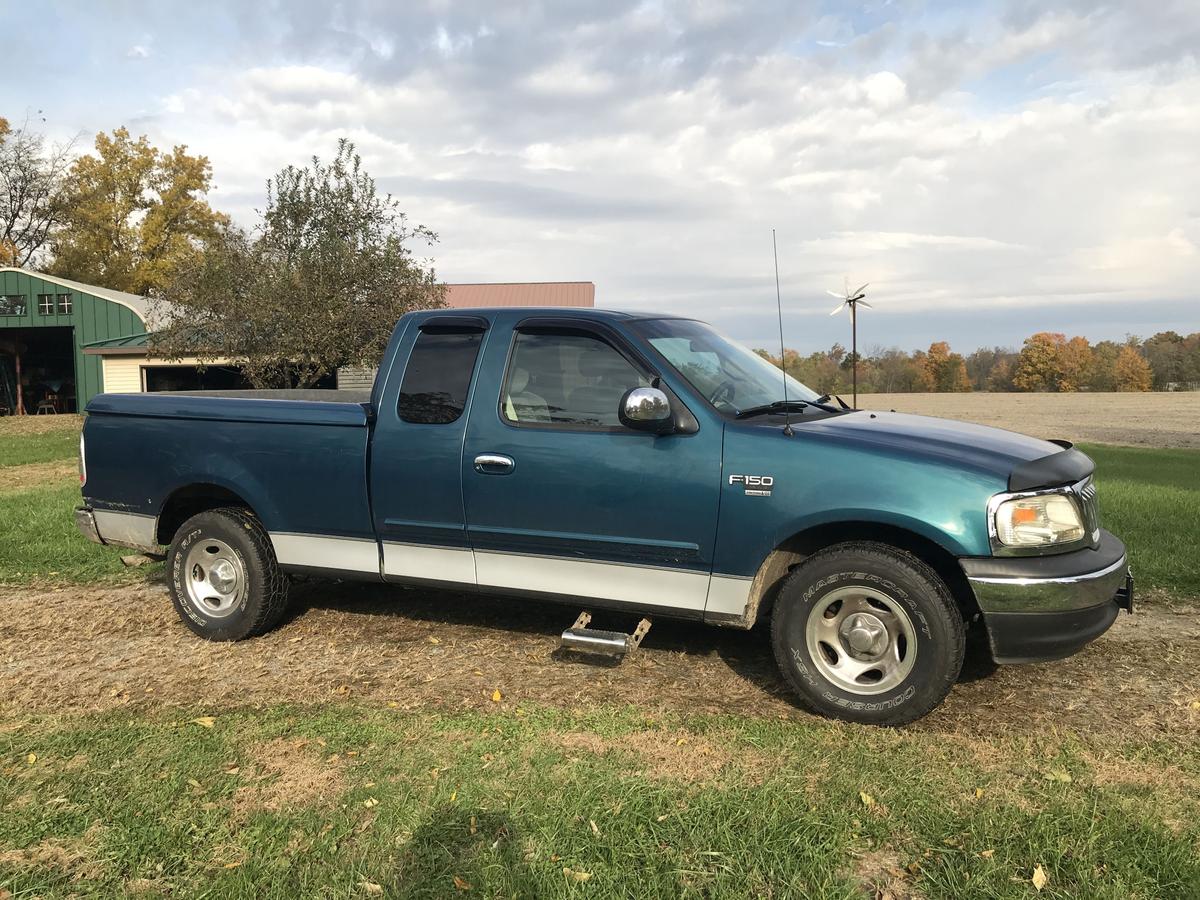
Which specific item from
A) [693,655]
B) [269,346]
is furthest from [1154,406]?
[693,655]

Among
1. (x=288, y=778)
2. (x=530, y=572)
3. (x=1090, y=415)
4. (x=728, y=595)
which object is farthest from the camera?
(x=1090, y=415)

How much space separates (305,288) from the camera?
55.5 feet

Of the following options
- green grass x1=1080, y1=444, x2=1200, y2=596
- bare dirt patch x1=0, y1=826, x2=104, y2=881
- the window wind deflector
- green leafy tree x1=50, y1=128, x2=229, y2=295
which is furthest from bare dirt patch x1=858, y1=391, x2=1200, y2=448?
green leafy tree x1=50, y1=128, x2=229, y2=295

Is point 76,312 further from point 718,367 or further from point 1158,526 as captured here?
point 1158,526

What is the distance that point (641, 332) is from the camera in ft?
14.8

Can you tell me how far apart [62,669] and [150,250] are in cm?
5086

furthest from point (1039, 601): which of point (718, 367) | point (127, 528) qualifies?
point (127, 528)

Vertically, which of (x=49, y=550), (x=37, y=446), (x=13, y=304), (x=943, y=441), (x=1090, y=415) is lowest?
(x=1090, y=415)

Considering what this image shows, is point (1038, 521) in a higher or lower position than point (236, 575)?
higher

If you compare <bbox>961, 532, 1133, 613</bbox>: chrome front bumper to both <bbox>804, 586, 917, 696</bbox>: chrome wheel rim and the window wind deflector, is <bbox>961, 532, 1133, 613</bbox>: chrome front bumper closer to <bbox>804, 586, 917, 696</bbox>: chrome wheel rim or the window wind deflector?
<bbox>804, 586, 917, 696</bbox>: chrome wheel rim

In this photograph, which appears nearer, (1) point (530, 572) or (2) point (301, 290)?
(1) point (530, 572)

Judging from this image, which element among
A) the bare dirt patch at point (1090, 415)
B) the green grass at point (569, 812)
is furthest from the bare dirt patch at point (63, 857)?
the bare dirt patch at point (1090, 415)

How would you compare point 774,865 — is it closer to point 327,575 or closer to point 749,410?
point 749,410

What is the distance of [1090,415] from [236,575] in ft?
155
